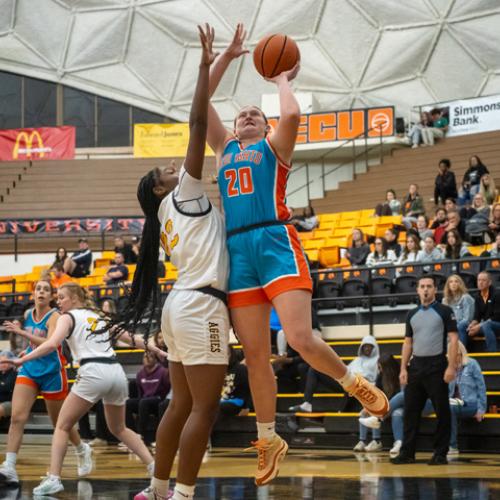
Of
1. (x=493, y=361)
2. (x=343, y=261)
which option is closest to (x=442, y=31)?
(x=343, y=261)

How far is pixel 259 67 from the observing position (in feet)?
18.4

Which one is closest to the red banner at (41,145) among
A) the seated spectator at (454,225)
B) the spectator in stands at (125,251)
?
the spectator in stands at (125,251)

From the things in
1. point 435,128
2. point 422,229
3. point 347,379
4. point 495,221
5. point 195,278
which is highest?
point 435,128

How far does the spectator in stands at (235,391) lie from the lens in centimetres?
1168

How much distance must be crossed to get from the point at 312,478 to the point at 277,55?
134 inches

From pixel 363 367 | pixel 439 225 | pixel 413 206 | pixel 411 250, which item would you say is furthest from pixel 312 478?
pixel 413 206

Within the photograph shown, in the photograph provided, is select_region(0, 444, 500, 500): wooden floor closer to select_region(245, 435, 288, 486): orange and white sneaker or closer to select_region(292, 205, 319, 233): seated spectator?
select_region(245, 435, 288, 486): orange and white sneaker

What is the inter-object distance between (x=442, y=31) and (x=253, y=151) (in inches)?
991

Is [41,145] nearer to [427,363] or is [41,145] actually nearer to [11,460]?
[427,363]

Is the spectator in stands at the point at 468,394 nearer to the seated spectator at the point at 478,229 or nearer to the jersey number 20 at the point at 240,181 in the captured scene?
the seated spectator at the point at 478,229

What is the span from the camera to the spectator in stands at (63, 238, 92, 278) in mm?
19000

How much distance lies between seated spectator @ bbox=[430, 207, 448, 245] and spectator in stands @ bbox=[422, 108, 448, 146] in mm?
8424

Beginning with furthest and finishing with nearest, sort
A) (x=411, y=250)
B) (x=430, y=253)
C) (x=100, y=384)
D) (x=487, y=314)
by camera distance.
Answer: (x=411, y=250) < (x=430, y=253) < (x=487, y=314) < (x=100, y=384)

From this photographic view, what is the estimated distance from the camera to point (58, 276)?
719 inches
